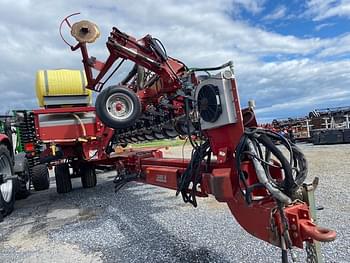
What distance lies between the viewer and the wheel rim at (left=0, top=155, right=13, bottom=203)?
6.54 metres

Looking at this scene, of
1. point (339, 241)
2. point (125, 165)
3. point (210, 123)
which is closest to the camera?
point (210, 123)

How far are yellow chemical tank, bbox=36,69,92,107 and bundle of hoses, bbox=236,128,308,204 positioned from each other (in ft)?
18.9

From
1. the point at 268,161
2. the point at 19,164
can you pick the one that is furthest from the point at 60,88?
the point at 268,161

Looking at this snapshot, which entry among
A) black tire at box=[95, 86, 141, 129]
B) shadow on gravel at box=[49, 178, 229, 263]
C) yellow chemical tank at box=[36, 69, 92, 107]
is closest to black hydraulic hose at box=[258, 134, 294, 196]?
shadow on gravel at box=[49, 178, 229, 263]

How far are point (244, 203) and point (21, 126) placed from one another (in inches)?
Result: 268

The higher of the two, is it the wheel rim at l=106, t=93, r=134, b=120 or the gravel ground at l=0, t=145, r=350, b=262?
the wheel rim at l=106, t=93, r=134, b=120

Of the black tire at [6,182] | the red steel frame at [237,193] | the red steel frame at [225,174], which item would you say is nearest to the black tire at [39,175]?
the black tire at [6,182]

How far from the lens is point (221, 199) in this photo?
3002 mm

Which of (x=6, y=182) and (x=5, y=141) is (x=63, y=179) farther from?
(x=6, y=182)

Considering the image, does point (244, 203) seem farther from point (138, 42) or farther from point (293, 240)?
point (138, 42)

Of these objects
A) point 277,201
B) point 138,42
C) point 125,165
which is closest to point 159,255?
point 277,201

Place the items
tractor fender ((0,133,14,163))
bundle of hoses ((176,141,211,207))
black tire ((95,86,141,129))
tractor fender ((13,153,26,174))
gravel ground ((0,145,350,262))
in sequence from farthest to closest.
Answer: tractor fender ((13,153,26,174)) < tractor fender ((0,133,14,163)) < black tire ((95,86,141,129)) < gravel ground ((0,145,350,262)) < bundle of hoses ((176,141,211,207))

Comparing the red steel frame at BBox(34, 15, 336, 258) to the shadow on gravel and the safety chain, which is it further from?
the shadow on gravel

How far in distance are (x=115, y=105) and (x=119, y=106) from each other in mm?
60
